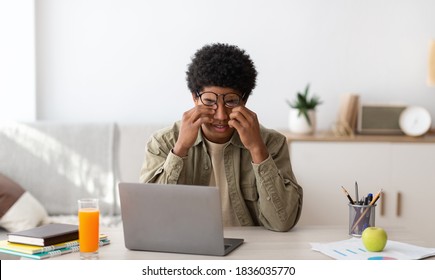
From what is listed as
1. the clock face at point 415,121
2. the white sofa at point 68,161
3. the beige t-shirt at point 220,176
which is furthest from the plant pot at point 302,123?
the beige t-shirt at point 220,176

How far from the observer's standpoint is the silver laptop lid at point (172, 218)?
5.81ft

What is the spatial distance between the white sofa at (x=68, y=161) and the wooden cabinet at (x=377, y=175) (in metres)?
0.92

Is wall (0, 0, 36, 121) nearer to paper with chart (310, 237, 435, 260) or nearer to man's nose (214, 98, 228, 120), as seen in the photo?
man's nose (214, 98, 228, 120)

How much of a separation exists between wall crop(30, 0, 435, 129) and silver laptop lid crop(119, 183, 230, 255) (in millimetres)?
2287

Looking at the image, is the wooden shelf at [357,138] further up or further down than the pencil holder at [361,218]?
further up

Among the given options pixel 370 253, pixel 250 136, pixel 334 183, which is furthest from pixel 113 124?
pixel 370 253

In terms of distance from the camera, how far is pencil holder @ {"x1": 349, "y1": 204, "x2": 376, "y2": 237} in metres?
2.02

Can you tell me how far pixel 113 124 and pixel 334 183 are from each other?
128 cm

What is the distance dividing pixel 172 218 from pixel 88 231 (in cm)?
22

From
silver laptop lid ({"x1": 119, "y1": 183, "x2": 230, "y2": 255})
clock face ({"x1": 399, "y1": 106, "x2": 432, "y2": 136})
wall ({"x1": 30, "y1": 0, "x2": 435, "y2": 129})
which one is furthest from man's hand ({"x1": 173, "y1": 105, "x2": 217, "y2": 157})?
clock face ({"x1": 399, "y1": 106, "x2": 432, "y2": 136})

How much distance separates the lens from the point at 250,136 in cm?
218

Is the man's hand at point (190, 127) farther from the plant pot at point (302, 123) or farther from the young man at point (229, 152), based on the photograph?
the plant pot at point (302, 123)

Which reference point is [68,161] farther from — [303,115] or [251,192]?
[251,192]

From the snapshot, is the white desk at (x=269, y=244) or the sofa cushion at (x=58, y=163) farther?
the sofa cushion at (x=58, y=163)
